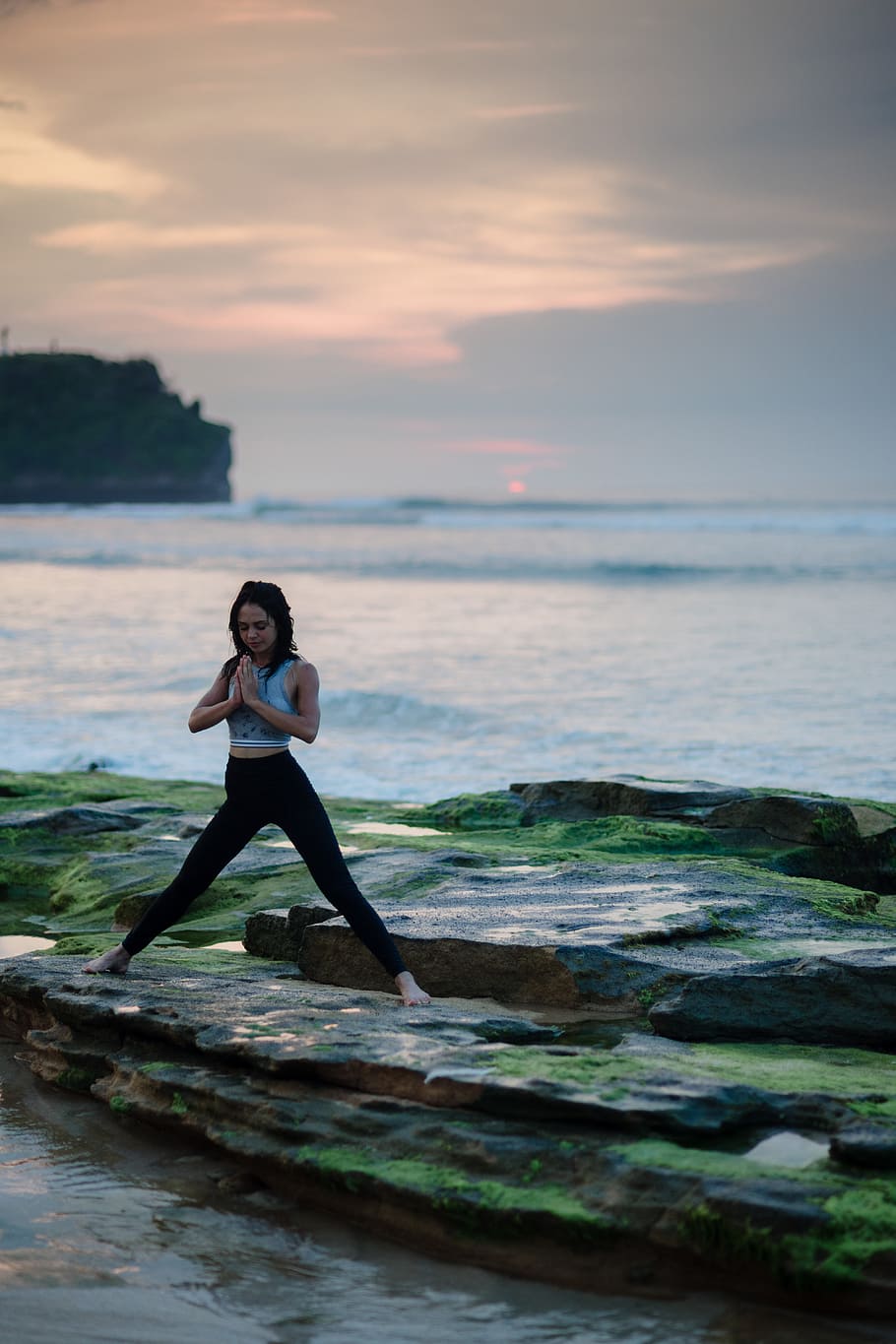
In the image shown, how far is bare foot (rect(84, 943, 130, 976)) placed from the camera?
575 cm

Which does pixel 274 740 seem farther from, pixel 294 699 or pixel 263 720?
pixel 294 699

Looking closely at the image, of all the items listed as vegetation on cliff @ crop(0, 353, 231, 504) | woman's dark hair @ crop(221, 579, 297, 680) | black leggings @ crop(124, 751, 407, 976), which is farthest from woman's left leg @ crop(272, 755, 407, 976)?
vegetation on cliff @ crop(0, 353, 231, 504)

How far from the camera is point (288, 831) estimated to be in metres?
5.59

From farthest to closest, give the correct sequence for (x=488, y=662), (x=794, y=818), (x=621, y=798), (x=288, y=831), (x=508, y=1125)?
1. (x=488, y=662)
2. (x=621, y=798)
3. (x=794, y=818)
4. (x=288, y=831)
5. (x=508, y=1125)

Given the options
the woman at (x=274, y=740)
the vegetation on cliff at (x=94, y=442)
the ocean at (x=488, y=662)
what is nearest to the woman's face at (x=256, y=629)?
the woman at (x=274, y=740)

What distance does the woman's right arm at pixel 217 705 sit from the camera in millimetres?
5418

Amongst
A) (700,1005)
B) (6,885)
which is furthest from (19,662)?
(700,1005)

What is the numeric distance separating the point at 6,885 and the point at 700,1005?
5.30 metres

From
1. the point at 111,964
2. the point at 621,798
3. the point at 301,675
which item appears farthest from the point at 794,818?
the point at 111,964

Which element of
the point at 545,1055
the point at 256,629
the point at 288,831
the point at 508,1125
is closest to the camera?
the point at 508,1125

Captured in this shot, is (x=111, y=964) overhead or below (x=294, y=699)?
below

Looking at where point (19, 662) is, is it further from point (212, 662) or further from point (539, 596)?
point (539, 596)

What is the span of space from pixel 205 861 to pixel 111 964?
26.1 inches

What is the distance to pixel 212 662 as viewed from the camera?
21625 millimetres
